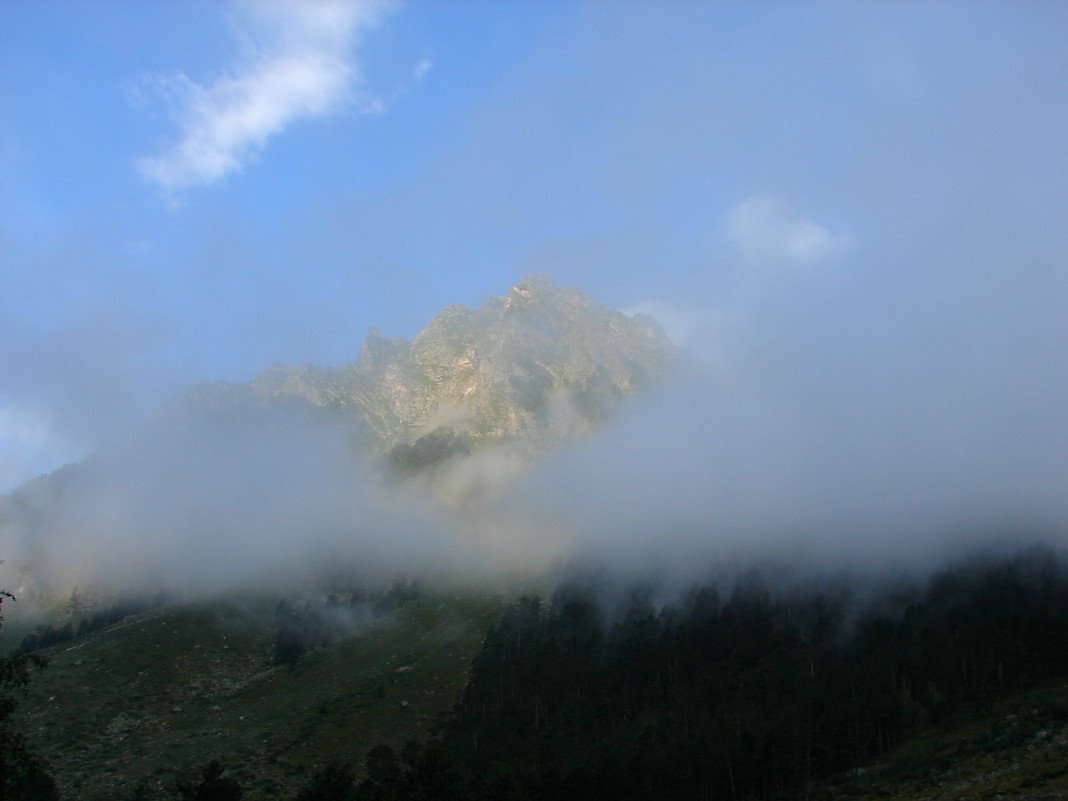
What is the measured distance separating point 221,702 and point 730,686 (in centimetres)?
12022

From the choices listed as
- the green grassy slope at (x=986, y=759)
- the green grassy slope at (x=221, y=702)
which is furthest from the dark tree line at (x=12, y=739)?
the green grassy slope at (x=221, y=702)

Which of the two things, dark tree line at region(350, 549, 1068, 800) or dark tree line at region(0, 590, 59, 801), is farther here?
dark tree line at region(350, 549, 1068, 800)

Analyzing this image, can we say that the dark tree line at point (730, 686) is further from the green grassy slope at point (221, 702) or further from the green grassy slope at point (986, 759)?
the green grassy slope at point (221, 702)

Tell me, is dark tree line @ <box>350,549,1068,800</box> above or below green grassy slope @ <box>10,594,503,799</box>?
below

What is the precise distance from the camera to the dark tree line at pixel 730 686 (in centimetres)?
10100

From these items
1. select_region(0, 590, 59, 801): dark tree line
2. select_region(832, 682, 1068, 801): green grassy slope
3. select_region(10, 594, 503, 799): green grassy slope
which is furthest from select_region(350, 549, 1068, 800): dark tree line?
select_region(0, 590, 59, 801): dark tree line

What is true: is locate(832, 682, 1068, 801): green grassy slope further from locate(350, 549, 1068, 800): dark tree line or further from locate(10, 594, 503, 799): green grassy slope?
locate(10, 594, 503, 799): green grassy slope

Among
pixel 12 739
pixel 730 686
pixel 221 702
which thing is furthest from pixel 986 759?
pixel 221 702

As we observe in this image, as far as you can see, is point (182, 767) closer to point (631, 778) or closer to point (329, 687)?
point (329, 687)

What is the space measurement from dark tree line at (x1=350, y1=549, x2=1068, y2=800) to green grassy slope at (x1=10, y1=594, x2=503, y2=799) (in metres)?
13.1

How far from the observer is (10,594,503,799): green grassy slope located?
130 m

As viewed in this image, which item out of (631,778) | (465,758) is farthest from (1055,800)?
(465,758)

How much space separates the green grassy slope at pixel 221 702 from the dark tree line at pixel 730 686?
514 inches

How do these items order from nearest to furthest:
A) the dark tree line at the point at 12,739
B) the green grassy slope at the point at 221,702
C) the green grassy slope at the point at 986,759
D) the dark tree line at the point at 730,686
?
1. the dark tree line at the point at 12,739
2. the green grassy slope at the point at 986,759
3. the dark tree line at the point at 730,686
4. the green grassy slope at the point at 221,702
